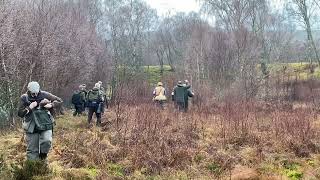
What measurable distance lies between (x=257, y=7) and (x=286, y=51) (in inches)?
425

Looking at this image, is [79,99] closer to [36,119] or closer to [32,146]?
[32,146]

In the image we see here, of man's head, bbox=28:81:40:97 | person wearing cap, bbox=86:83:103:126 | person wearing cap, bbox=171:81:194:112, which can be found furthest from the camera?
person wearing cap, bbox=171:81:194:112

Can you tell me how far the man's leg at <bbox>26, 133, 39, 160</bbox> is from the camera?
7340 millimetres

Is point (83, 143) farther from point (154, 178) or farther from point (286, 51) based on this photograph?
point (286, 51)

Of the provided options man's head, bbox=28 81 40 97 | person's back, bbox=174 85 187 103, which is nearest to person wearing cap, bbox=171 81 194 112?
person's back, bbox=174 85 187 103

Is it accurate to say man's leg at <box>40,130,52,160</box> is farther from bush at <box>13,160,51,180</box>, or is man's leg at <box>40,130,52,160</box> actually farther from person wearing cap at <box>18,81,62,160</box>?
bush at <box>13,160,51,180</box>

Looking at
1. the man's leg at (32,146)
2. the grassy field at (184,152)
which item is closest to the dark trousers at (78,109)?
the grassy field at (184,152)

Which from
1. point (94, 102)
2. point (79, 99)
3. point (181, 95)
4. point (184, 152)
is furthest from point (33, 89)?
point (79, 99)

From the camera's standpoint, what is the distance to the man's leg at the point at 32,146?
24.1 ft

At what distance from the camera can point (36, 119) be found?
7191mm

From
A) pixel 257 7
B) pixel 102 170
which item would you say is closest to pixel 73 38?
pixel 102 170

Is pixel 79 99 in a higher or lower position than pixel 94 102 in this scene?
lower

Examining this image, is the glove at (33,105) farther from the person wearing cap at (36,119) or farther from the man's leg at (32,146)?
the man's leg at (32,146)

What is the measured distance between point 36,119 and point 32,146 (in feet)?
1.63
